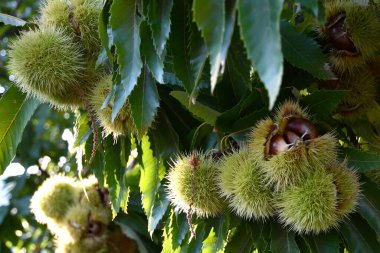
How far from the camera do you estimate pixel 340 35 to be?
161 centimetres

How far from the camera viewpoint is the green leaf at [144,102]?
1.49 meters

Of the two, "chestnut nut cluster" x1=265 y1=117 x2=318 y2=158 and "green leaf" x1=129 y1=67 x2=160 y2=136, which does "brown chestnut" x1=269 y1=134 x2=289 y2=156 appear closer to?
"chestnut nut cluster" x1=265 y1=117 x2=318 y2=158

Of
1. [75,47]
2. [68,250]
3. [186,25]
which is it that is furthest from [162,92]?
[68,250]

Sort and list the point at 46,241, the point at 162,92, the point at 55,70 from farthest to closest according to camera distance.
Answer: the point at 46,241, the point at 162,92, the point at 55,70

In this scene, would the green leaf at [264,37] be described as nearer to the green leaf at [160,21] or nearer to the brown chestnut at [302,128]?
the green leaf at [160,21]

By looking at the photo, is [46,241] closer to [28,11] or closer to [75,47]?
[28,11]

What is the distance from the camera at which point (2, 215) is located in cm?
314

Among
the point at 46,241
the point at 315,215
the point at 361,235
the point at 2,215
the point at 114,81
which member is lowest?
the point at 46,241

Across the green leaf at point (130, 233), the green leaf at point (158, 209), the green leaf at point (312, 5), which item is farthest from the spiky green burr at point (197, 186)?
the green leaf at point (130, 233)

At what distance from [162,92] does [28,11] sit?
2.55 meters

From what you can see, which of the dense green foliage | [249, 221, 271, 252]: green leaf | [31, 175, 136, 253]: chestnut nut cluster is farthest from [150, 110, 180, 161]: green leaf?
[31, 175, 136, 253]: chestnut nut cluster

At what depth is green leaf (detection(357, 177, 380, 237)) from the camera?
1.50 meters

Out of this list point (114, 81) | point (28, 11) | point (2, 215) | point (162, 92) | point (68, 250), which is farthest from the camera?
point (28, 11)

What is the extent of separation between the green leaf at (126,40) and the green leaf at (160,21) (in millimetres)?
66
